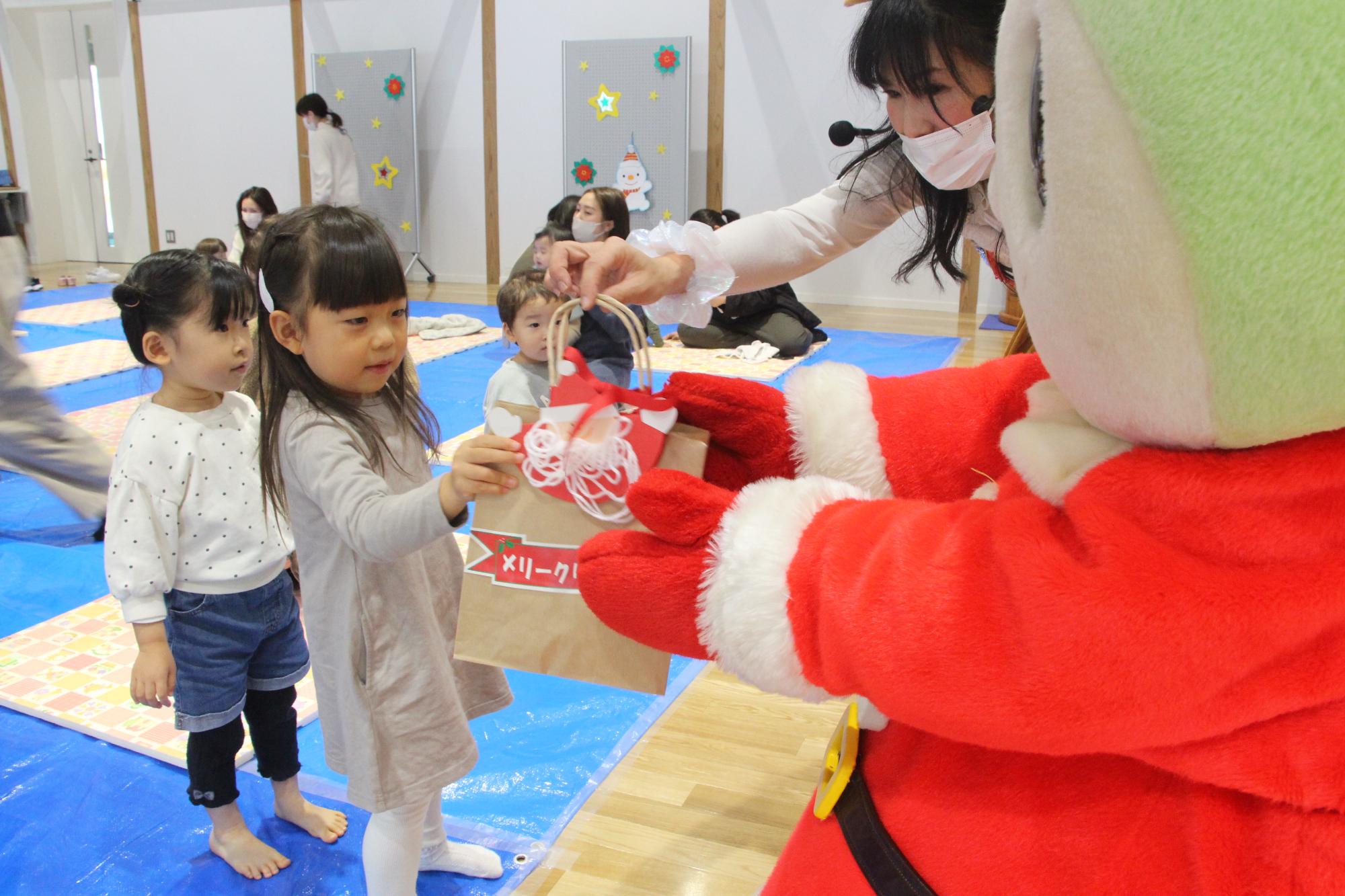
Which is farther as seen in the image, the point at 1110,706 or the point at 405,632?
the point at 405,632

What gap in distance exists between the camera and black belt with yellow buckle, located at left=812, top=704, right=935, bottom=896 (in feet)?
2.22

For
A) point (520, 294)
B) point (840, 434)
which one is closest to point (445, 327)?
point (520, 294)

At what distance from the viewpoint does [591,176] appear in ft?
24.0

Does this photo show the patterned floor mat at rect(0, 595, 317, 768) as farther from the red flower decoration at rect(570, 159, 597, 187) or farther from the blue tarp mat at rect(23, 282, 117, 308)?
the red flower decoration at rect(570, 159, 597, 187)

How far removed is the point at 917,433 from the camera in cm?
83

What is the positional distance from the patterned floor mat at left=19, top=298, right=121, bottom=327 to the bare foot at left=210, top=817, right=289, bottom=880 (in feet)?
17.7

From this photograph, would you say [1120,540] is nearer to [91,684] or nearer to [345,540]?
[345,540]

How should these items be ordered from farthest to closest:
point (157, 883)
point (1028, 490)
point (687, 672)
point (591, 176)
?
point (591, 176)
point (687, 672)
point (157, 883)
point (1028, 490)

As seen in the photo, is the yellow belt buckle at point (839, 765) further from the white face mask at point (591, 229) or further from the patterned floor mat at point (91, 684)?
the white face mask at point (591, 229)

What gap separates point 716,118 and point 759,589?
22.8ft

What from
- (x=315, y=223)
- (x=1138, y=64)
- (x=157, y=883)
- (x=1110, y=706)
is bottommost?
(x=157, y=883)

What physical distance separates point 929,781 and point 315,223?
1029 millimetres

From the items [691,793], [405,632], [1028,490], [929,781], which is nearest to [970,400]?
[1028,490]

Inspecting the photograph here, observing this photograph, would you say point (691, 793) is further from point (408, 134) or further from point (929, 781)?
point (408, 134)
